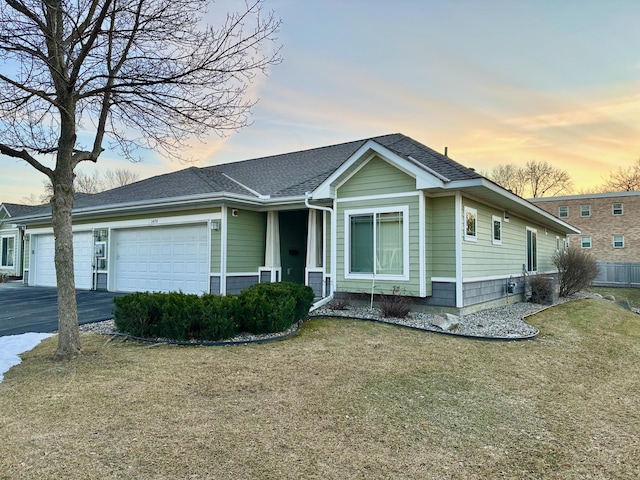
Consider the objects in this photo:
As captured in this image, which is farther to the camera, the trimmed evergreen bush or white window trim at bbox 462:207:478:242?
white window trim at bbox 462:207:478:242

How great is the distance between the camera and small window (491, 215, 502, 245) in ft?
34.7

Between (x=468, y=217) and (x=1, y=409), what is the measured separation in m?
8.33

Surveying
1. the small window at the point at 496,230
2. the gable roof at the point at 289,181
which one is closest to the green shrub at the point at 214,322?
the gable roof at the point at 289,181

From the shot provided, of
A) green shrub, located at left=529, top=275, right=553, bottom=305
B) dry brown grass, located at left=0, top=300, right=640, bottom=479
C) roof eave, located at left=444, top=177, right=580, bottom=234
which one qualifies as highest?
roof eave, located at left=444, top=177, right=580, bottom=234

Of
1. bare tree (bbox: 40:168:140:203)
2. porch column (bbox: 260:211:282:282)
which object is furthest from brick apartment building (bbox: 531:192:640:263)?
bare tree (bbox: 40:168:140:203)

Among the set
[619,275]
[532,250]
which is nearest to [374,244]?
[532,250]

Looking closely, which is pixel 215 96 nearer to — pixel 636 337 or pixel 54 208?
pixel 54 208

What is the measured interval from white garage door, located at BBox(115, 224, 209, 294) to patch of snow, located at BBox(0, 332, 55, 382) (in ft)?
15.4

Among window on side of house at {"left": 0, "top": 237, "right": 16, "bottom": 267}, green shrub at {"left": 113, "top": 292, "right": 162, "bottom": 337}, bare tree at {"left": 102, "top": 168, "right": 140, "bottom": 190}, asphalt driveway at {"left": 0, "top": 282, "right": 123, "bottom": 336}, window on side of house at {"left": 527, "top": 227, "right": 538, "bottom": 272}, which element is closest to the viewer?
green shrub at {"left": 113, "top": 292, "right": 162, "bottom": 337}

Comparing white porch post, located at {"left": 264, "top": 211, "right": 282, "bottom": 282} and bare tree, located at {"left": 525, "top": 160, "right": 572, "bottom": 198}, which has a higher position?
bare tree, located at {"left": 525, "top": 160, "right": 572, "bottom": 198}

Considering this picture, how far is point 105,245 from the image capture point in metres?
14.1

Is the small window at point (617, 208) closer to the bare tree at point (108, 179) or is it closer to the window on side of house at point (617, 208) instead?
the window on side of house at point (617, 208)

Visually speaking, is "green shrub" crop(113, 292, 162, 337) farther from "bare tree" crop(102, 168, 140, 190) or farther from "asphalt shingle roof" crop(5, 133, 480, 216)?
"bare tree" crop(102, 168, 140, 190)

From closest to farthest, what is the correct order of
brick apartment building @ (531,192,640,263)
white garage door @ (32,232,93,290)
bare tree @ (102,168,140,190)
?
1. white garage door @ (32,232,93,290)
2. brick apartment building @ (531,192,640,263)
3. bare tree @ (102,168,140,190)
